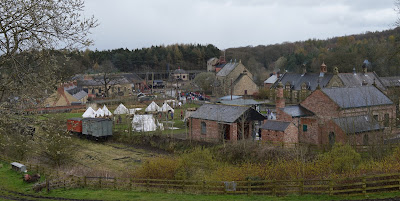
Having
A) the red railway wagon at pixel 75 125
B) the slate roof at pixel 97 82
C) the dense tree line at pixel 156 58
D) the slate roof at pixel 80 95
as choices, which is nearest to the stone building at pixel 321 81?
the red railway wagon at pixel 75 125

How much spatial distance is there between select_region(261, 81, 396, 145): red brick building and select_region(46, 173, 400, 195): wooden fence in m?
9.40

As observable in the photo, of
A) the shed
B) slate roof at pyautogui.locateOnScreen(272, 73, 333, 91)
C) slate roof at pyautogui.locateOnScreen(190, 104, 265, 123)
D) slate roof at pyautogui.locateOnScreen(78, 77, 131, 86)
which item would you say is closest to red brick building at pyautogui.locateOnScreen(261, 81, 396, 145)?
slate roof at pyautogui.locateOnScreen(190, 104, 265, 123)

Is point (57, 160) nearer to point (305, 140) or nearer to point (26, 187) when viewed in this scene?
point (26, 187)

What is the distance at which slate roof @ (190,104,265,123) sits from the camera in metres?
30.7

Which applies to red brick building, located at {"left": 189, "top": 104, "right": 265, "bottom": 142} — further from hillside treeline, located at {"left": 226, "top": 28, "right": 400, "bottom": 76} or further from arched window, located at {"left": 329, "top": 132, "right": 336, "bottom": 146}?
hillside treeline, located at {"left": 226, "top": 28, "right": 400, "bottom": 76}

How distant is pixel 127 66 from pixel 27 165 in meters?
81.0

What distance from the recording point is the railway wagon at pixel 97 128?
119ft

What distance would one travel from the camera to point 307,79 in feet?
184

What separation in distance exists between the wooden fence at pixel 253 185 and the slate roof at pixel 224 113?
11326 mm

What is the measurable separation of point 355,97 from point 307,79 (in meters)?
24.4

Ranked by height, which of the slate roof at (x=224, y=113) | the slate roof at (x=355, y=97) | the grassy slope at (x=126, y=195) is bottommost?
the grassy slope at (x=126, y=195)

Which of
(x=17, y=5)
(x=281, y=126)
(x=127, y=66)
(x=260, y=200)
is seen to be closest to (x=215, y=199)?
(x=260, y=200)

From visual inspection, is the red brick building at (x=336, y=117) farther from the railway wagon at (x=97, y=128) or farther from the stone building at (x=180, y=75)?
the stone building at (x=180, y=75)

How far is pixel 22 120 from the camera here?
11719 mm
